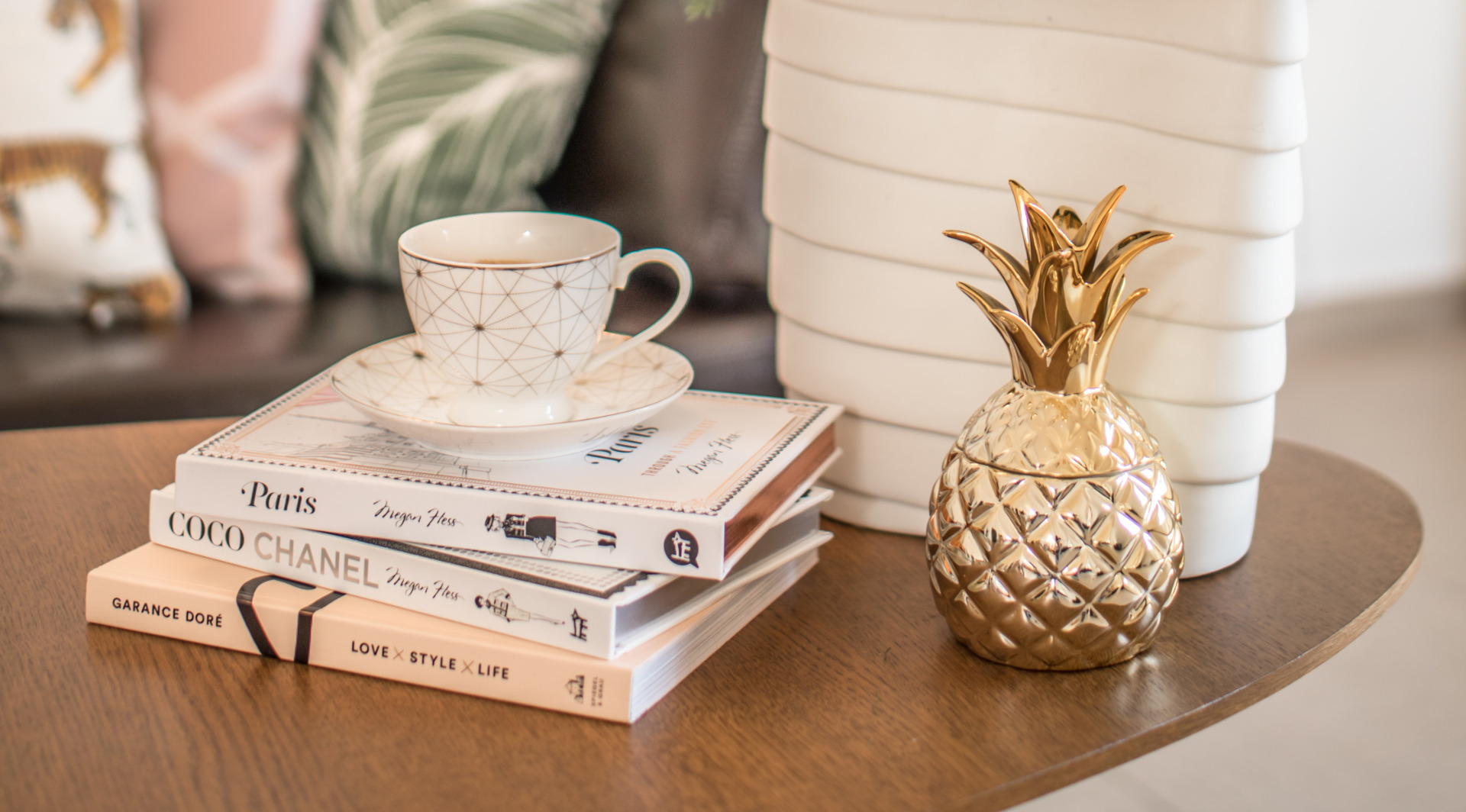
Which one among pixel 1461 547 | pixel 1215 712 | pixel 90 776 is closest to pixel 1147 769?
pixel 1461 547

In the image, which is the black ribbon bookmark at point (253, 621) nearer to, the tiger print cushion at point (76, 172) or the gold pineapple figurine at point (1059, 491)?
the gold pineapple figurine at point (1059, 491)

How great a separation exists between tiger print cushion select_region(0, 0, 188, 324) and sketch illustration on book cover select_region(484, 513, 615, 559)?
966 millimetres

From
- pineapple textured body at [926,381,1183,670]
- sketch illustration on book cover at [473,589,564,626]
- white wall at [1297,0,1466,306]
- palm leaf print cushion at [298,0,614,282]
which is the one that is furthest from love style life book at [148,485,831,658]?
white wall at [1297,0,1466,306]

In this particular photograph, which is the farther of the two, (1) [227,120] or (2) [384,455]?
(1) [227,120]

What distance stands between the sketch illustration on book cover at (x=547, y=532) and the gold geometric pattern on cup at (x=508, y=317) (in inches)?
3.2

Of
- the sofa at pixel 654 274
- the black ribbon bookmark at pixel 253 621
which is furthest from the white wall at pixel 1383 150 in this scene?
the black ribbon bookmark at pixel 253 621

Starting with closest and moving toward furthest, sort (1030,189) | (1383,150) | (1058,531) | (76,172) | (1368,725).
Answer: (1058,531) → (1030,189) → (76,172) → (1368,725) → (1383,150)

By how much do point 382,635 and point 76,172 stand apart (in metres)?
0.99

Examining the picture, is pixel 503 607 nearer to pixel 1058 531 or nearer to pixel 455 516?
pixel 455 516

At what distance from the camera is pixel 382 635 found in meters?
0.53

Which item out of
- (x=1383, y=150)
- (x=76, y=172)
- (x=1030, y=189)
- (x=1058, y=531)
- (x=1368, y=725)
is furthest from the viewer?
(x=1383, y=150)

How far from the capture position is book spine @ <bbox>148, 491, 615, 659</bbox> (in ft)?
1.65

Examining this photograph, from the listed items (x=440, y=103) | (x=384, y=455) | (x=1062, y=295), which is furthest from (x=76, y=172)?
(x=1062, y=295)

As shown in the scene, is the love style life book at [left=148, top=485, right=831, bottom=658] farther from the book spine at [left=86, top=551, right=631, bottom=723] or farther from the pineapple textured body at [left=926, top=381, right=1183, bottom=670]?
the pineapple textured body at [left=926, top=381, right=1183, bottom=670]
